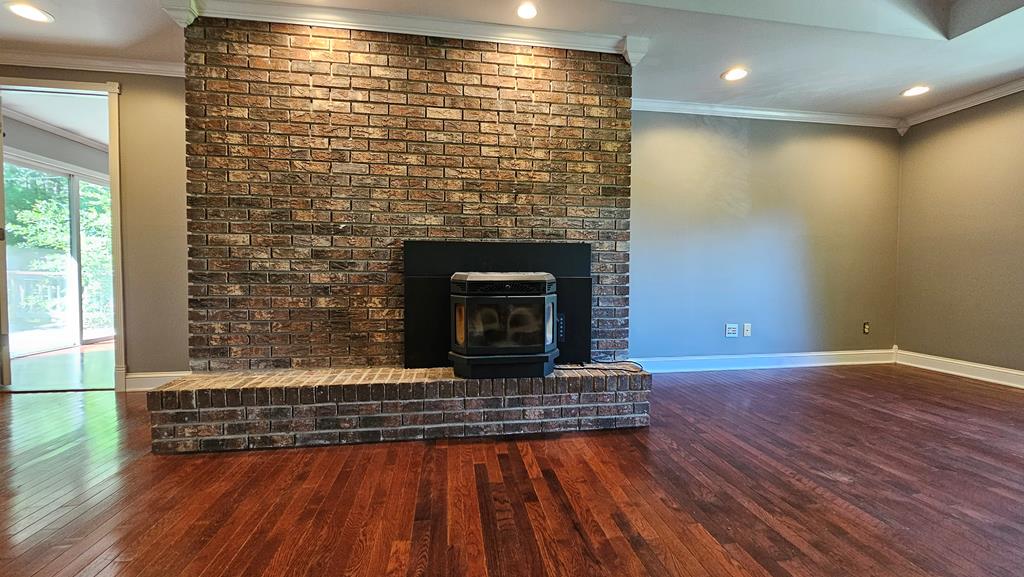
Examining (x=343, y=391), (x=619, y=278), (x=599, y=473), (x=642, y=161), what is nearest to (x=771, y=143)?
(x=642, y=161)

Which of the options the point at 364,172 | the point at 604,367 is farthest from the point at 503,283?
the point at 364,172

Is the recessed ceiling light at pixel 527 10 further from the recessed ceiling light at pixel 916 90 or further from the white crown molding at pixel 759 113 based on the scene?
the recessed ceiling light at pixel 916 90

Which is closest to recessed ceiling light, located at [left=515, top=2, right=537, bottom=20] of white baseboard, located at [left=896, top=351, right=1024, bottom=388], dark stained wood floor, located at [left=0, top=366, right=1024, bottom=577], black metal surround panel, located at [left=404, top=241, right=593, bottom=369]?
black metal surround panel, located at [left=404, top=241, right=593, bottom=369]

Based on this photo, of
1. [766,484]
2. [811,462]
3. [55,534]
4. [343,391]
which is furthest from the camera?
[343,391]

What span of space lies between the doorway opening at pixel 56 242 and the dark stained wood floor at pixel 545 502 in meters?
1.67

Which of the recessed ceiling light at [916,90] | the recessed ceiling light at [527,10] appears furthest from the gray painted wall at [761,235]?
the recessed ceiling light at [527,10]

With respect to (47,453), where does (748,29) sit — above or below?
above

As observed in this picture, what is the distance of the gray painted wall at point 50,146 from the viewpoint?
12.7ft

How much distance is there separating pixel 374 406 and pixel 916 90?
5020 mm

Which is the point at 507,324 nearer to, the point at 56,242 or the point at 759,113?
the point at 759,113

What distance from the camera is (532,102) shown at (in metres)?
2.65

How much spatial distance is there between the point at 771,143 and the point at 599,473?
369 cm

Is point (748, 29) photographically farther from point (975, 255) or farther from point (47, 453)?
point (47, 453)

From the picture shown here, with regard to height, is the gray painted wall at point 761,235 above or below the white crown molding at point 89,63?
below
